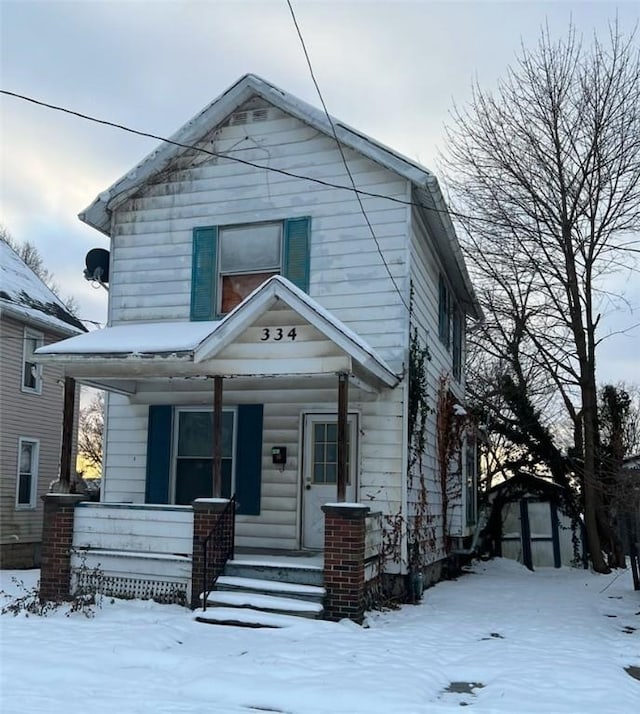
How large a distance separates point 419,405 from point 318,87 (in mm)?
4686

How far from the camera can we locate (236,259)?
37.9ft

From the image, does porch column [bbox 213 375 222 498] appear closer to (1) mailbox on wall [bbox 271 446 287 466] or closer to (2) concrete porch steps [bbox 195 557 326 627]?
(2) concrete porch steps [bbox 195 557 326 627]

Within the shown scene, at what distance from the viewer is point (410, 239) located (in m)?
10.8

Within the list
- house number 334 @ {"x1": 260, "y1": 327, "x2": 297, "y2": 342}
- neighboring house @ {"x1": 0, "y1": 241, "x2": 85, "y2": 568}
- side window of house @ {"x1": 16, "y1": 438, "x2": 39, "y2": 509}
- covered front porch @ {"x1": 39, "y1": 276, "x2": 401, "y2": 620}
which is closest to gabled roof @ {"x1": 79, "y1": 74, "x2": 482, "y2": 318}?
covered front porch @ {"x1": 39, "y1": 276, "x2": 401, "y2": 620}

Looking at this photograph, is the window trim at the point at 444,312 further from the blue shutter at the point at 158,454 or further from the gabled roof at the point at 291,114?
the blue shutter at the point at 158,454

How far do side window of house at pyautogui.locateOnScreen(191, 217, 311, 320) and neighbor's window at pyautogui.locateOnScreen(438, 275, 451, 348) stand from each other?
378 centimetres

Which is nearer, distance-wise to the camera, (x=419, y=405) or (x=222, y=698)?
(x=222, y=698)

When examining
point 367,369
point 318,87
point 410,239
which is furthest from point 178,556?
point 318,87

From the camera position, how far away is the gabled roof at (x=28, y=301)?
17.9m

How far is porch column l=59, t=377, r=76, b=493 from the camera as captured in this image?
977 cm

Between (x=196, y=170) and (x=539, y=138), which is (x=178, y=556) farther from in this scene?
(x=539, y=138)

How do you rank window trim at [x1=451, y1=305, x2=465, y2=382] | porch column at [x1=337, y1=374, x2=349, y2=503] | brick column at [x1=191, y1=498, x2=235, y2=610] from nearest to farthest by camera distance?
porch column at [x1=337, y1=374, x2=349, y2=503]
brick column at [x1=191, y1=498, x2=235, y2=610]
window trim at [x1=451, y1=305, x2=465, y2=382]

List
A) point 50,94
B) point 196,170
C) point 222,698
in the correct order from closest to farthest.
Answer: point 222,698, point 50,94, point 196,170

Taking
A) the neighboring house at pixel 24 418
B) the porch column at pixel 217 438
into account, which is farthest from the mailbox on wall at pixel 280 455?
the neighboring house at pixel 24 418
